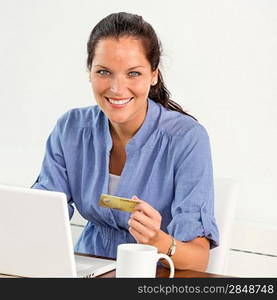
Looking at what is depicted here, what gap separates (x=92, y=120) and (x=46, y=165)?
214 mm

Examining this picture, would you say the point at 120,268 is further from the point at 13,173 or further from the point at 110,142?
the point at 13,173

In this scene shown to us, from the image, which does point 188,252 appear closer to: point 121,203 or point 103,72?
point 121,203

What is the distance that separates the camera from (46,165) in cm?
249

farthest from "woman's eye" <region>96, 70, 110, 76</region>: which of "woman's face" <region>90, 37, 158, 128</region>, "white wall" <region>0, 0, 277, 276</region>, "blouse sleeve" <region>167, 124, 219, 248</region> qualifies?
"white wall" <region>0, 0, 277, 276</region>

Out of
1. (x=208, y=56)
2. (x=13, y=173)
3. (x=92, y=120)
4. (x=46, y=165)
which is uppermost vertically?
(x=208, y=56)

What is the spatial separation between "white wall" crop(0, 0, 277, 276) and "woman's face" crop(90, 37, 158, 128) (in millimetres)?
890

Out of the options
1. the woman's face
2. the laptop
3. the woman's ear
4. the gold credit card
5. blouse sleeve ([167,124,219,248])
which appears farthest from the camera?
the woman's ear

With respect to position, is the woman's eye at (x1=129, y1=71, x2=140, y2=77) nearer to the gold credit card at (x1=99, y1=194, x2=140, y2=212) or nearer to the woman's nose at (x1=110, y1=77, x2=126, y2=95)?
the woman's nose at (x1=110, y1=77, x2=126, y2=95)

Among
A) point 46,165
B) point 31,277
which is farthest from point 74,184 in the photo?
point 31,277

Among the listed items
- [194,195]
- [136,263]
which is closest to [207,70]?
[194,195]

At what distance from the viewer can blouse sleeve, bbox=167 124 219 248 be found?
84.6 inches

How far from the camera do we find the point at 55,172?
2.46 metres

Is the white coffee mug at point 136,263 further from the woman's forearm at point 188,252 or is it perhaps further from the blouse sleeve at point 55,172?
the blouse sleeve at point 55,172

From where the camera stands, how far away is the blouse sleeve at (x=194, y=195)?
2.15 metres
